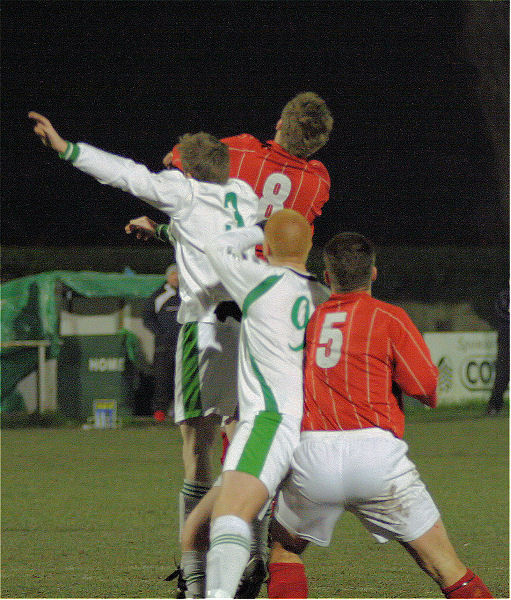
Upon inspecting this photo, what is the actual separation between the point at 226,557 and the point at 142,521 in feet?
13.2

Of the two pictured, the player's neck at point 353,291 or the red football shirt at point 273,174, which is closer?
the player's neck at point 353,291

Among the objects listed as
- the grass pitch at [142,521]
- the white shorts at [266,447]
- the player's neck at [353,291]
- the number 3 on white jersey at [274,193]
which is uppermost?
the number 3 on white jersey at [274,193]

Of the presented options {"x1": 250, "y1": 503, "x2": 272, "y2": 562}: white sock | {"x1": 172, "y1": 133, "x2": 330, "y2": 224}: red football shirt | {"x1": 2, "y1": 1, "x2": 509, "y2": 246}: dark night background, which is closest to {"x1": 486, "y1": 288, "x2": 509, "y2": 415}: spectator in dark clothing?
{"x1": 2, "y1": 1, "x2": 509, "y2": 246}: dark night background

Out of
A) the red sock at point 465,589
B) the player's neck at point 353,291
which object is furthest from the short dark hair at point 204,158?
the red sock at point 465,589

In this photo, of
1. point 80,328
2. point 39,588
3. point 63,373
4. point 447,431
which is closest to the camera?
point 39,588

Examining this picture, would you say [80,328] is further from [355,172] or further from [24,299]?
[355,172]

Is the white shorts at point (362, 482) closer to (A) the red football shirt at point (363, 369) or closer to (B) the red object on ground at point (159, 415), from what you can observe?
(A) the red football shirt at point (363, 369)

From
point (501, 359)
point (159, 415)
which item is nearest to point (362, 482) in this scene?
point (159, 415)

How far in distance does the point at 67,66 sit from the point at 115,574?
16.0m

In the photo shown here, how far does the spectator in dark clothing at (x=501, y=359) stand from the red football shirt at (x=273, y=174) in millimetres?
10315

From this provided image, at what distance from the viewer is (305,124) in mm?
5238

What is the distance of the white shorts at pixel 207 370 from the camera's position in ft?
16.6

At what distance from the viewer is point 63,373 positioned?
15.3m

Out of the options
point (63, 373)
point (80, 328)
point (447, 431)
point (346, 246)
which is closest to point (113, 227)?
point (80, 328)
